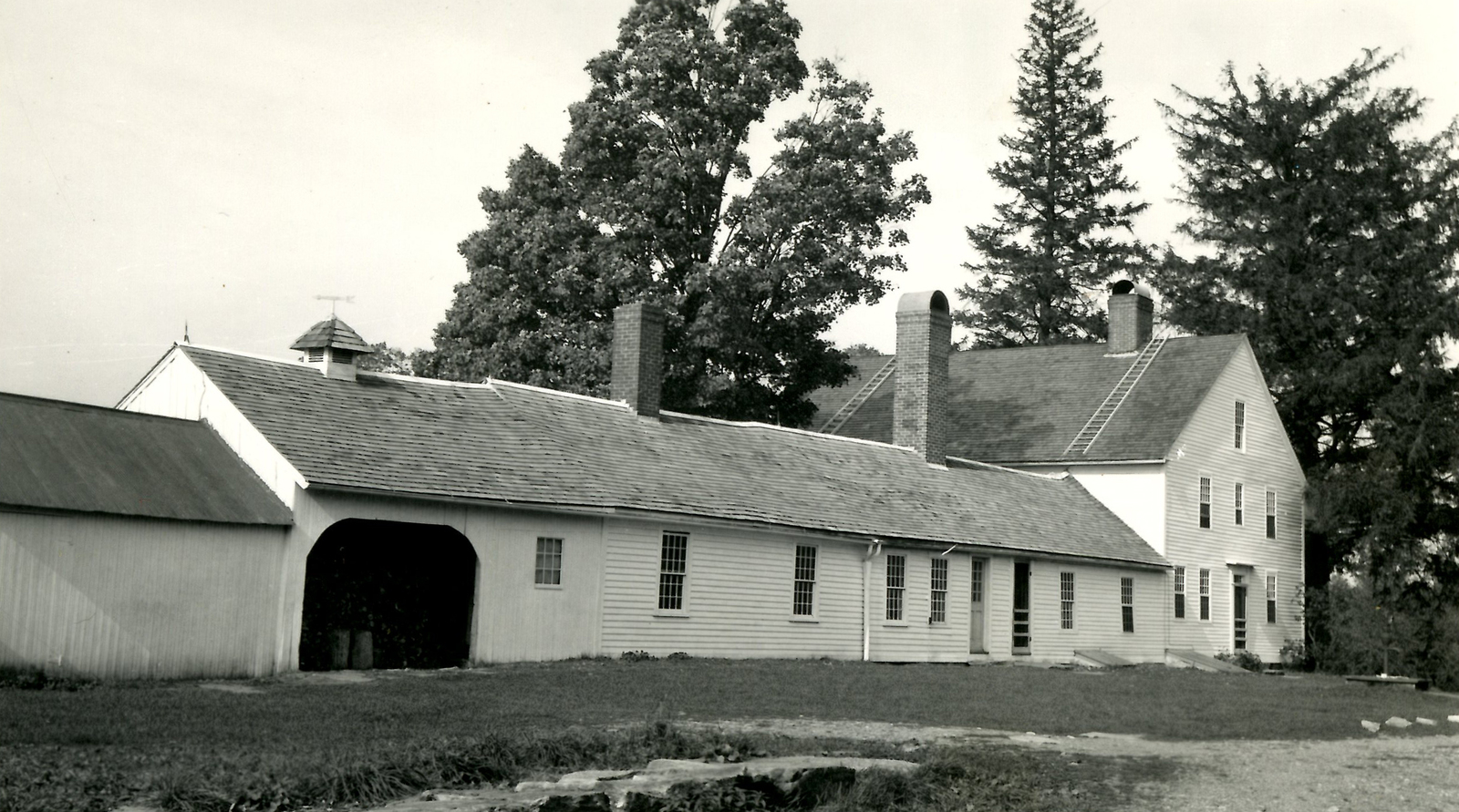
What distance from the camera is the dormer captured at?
23219 mm

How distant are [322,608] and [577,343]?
14372 mm

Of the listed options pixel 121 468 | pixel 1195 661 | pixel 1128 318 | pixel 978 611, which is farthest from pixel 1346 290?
pixel 121 468

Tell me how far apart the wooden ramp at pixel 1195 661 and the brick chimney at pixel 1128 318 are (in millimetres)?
9304

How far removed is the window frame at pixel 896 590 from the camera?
28.9 meters

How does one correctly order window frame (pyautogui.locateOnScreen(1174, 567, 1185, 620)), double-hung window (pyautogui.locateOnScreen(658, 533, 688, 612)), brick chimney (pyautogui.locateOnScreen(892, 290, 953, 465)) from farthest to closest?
window frame (pyautogui.locateOnScreen(1174, 567, 1185, 620)) < brick chimney (pyautogui.locateOnScreen(892, 290, 953, 465)) < double-hung window (pyautogui.locateOnScreen(658, 533, 688, 612))

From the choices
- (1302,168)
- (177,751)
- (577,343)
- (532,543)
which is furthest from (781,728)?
(1302,168)

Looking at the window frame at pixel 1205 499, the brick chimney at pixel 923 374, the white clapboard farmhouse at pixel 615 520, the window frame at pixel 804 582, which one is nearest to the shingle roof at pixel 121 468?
the white clapboard farmhouse at pixel 615 520

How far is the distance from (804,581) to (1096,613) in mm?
9884

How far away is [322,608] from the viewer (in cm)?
2130

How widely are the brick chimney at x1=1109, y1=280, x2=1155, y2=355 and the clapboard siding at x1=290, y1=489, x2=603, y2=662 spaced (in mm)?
23041

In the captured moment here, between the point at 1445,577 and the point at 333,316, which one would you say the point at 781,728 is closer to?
the point at 333,316

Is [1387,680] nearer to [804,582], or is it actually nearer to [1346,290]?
[804,582]

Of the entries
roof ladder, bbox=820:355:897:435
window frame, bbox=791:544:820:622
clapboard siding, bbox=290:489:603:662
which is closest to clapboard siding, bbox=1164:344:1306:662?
roof ladder, bbox=820:355:897:435

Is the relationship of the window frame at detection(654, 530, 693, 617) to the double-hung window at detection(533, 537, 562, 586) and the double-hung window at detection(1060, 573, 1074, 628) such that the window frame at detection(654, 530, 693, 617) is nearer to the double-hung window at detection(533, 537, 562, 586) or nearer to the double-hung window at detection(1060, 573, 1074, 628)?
the double-hung window at detection(533, 537, 562, 586)
